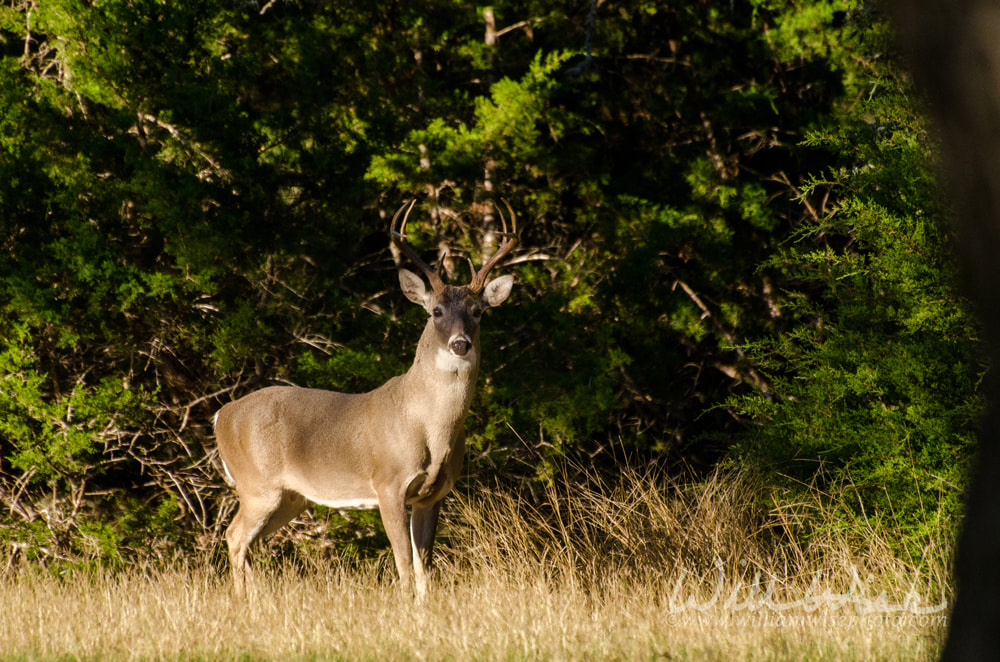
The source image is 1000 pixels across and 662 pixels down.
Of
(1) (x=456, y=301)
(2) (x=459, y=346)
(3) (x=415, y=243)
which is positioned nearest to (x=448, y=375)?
(2) (x=459, y=346)

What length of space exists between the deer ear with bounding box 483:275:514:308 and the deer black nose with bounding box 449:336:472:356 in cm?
81

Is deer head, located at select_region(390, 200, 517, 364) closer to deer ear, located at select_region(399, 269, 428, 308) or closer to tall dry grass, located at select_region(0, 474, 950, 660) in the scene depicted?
deer ear, located at select_region(399, 269, 428, 308)

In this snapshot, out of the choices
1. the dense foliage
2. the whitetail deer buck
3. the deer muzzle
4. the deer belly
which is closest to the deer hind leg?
the whitetail deer buck

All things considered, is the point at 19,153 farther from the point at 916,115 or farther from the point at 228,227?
the point at 916,115

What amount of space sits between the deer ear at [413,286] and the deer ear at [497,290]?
41 cm

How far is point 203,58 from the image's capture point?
9.58m

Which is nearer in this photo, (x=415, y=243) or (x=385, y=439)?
(x=385, y=439)

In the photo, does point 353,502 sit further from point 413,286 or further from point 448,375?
point 413,286

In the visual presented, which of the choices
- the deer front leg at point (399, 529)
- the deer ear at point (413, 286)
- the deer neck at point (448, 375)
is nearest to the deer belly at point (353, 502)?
the deer front leg at point (399, 529)

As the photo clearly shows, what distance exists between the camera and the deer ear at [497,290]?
25.5ft

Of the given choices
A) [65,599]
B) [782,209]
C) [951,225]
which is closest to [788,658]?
[951,225]

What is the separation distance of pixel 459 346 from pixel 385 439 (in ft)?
2.74

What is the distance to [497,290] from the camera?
785 cm

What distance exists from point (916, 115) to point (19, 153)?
21.5ft
